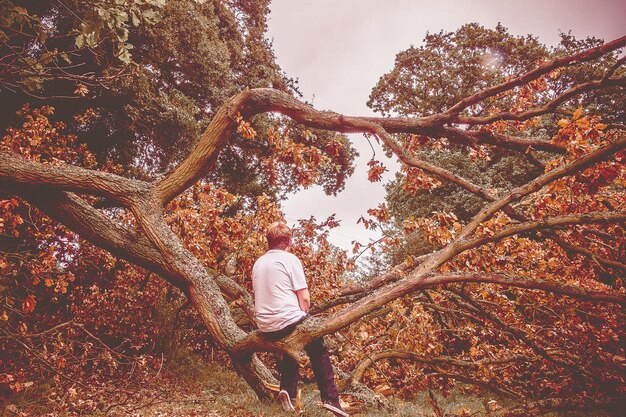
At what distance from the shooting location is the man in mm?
3467

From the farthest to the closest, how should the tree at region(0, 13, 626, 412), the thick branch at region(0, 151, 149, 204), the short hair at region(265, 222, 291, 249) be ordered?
the thick branch at region(0, 151, 149, 204)
the short hair at region(265, 222, 291, 249)
the tree at region(0, 13, 626, 412)

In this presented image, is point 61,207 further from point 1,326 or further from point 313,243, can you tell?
point 313,243

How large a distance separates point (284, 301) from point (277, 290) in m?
0.16

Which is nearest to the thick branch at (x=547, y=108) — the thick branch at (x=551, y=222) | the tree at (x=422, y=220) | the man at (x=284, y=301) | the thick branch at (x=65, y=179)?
the tree at (x=422, y=220)

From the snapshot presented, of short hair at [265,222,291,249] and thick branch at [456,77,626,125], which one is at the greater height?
thick branch at [456,77,626,125]

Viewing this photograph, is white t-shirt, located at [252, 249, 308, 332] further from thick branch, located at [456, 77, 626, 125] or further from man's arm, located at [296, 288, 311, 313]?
thick branch, located at [456, 77, 626, 125]

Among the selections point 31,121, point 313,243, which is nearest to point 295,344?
point 313,243

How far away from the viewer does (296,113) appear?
5281 mm

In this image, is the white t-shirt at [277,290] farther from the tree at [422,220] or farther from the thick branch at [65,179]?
the thick branch at [65,179]

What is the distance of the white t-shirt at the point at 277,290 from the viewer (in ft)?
11.4

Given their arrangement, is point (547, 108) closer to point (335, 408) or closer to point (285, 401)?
point (335, 408)

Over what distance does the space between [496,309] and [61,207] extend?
24.5ft

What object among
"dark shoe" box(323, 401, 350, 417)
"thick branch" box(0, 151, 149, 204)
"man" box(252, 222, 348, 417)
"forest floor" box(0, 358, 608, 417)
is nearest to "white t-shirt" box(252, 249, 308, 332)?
"man" box(252, 222, 348, 417)

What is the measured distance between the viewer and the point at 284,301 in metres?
3.52
